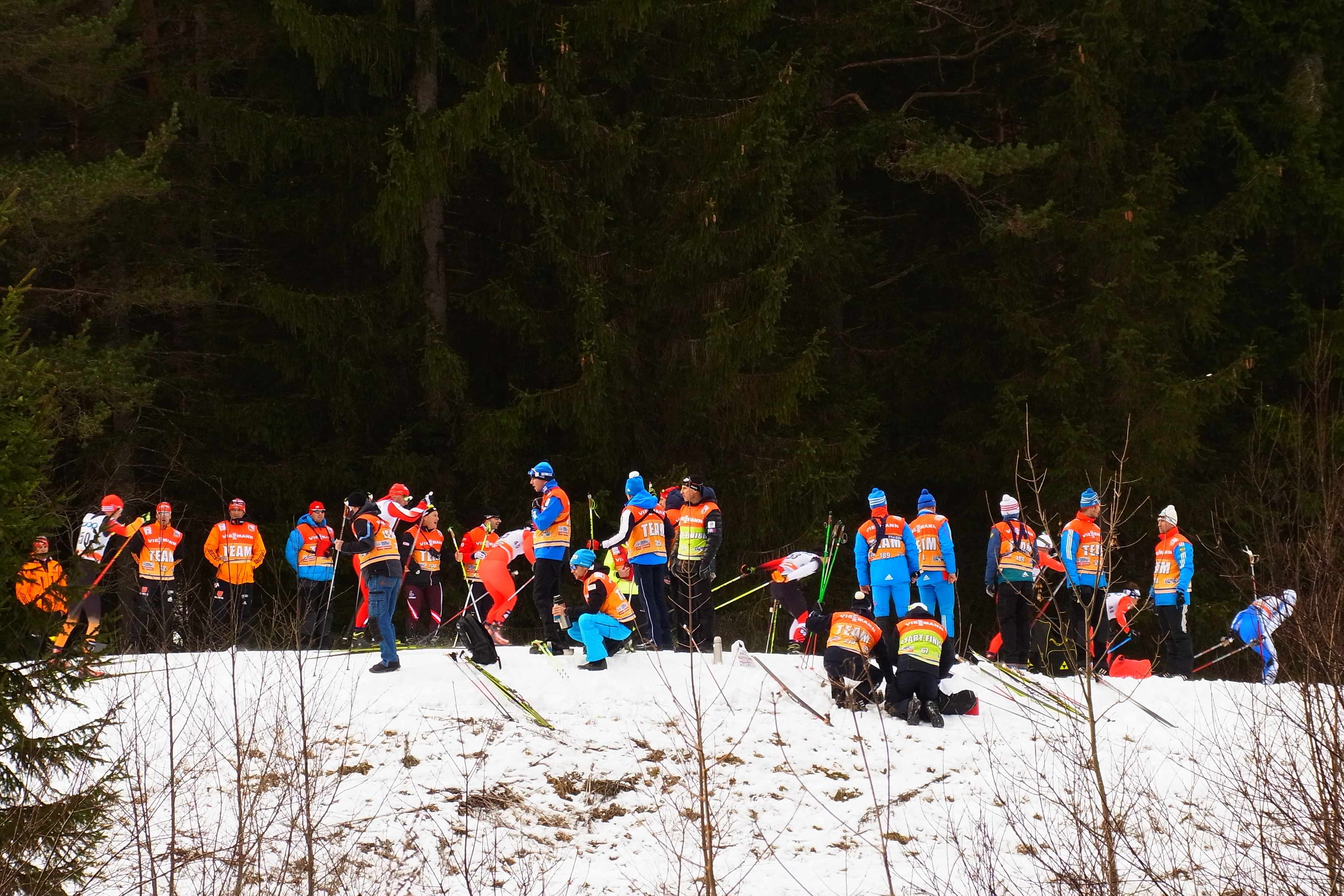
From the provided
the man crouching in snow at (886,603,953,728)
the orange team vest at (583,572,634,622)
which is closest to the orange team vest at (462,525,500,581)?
the orange team vest at (583,572,634,622)

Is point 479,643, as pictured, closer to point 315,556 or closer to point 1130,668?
point 315,556

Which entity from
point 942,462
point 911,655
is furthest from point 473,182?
point 911,655

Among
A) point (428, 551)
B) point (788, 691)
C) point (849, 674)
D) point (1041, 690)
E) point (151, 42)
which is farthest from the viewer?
point (151, 42)

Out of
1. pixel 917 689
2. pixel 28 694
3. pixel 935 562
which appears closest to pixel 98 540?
pixel 28 694

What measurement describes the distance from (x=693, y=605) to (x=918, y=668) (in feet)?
8.78

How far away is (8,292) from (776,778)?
6.90 m

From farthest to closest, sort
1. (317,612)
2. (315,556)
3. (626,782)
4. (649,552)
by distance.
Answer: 1. (315,556)
2. (317,612)
3. (649,552)
4. (626,782)

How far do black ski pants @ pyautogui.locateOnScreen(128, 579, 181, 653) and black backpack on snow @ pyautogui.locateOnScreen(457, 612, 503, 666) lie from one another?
3366mm

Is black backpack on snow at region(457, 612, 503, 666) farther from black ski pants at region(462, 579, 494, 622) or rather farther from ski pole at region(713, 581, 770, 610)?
ski pole at region(713, 581, 770, 610)

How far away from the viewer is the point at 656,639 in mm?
13469

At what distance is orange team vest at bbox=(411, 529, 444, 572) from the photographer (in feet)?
50.5

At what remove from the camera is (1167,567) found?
13.6 meters

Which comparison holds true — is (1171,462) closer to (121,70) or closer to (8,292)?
(121,70)

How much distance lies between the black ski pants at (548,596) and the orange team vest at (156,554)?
4258 mm
